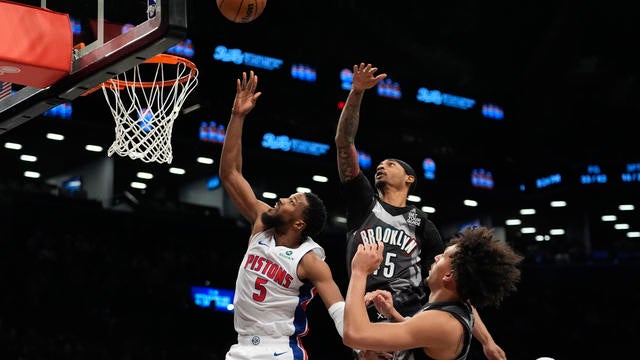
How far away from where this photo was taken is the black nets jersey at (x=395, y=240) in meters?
5.30

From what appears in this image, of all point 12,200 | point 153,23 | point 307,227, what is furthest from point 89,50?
point 12,200

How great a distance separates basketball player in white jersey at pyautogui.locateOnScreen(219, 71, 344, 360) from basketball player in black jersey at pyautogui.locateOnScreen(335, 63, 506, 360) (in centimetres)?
34

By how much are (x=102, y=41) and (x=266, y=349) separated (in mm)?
2118

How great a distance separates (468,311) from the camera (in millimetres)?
3912

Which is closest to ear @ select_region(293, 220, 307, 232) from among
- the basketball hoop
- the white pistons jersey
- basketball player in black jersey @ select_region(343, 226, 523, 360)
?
the white pistons jersey

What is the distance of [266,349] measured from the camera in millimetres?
4848

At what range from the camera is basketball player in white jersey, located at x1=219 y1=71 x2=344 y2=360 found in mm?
4887

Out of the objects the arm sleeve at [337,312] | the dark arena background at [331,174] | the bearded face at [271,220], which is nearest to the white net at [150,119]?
the bearded face at [271,220]

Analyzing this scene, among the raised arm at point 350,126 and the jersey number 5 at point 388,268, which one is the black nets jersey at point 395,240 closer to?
the jersey number 5 at point 388,268

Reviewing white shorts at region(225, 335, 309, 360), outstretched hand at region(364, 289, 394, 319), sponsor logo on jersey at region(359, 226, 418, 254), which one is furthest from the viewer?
sponsor logo on jersey at region(359, 226, 418, 254)

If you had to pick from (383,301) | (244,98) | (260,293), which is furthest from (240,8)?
(383,301)

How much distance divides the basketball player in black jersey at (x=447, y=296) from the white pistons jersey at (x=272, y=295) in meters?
1.22

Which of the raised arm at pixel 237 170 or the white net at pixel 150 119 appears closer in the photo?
the raised arm at pixel 237 170

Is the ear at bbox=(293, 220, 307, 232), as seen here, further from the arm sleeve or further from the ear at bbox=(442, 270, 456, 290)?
the ear at bbox=(442, 270, 456, 290)
